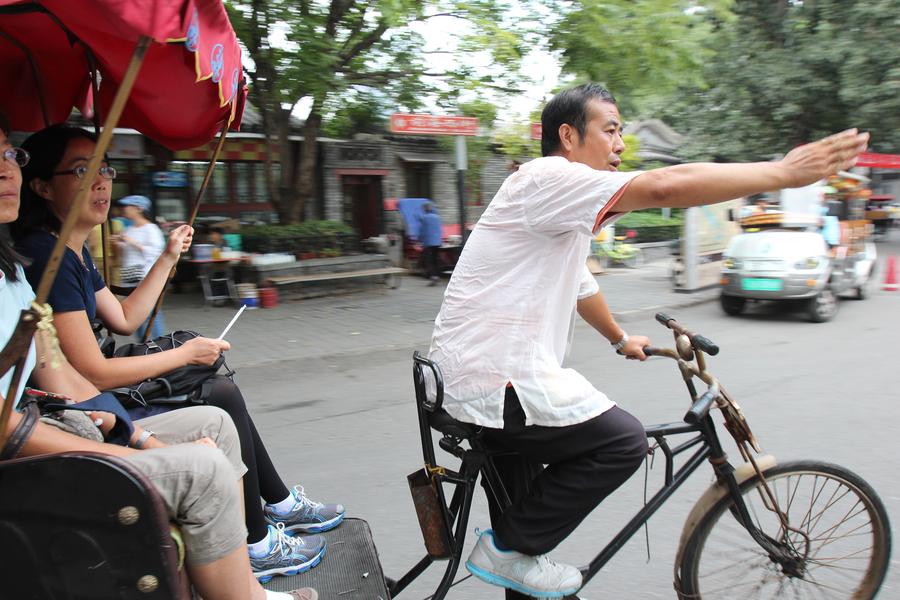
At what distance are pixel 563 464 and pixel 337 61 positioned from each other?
8132 mm

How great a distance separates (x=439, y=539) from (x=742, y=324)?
25.9ft

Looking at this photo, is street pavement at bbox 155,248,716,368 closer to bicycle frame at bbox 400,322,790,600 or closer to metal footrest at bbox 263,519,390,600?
metal footrest at bbox 263,519,390,600

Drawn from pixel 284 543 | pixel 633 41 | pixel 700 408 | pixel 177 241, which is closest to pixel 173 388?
pixel 284 543

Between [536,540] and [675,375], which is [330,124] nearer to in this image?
[675,375]

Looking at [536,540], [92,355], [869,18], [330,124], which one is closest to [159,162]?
[330,124]

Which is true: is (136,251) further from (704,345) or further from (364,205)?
(364,205)

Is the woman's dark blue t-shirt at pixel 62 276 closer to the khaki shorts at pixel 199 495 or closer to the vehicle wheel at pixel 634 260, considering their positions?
the khaki shorts at pixel 199 495

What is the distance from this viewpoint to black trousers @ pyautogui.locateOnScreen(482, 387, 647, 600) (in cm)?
202

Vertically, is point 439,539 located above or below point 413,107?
below

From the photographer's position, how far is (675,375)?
6129 mm

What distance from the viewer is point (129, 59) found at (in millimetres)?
2225

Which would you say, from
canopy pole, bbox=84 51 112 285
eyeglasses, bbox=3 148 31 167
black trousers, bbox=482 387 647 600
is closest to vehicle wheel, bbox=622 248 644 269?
canopy pole, bbox=84 51 112 285

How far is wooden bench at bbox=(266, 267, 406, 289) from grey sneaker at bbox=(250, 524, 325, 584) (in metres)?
8.80

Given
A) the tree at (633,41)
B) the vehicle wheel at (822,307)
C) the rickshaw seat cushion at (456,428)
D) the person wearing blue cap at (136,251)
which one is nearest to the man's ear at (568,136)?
the rickshaw seat cushion at (456,428)
